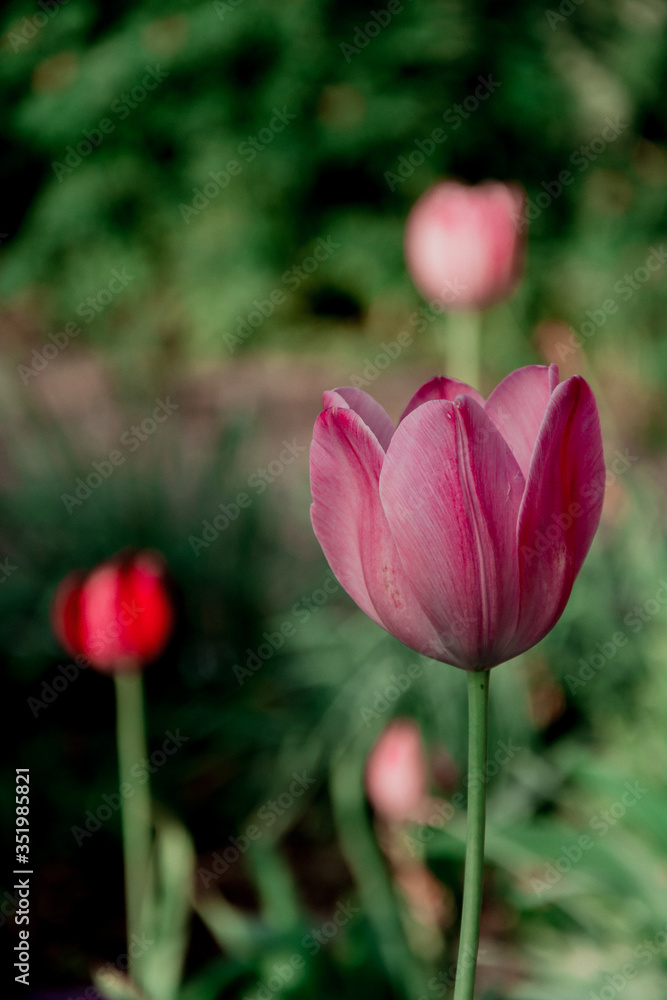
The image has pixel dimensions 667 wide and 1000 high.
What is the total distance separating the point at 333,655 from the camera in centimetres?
147

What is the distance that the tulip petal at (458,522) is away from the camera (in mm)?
267

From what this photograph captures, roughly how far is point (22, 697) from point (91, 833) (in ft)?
0.83

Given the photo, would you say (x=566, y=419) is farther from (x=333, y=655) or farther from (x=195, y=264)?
(x=195, y=264)

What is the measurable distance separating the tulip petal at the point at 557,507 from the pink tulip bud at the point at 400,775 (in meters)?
0.79

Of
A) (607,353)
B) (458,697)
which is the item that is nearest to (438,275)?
(458,697)

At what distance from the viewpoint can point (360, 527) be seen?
29cm
